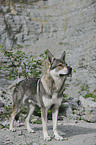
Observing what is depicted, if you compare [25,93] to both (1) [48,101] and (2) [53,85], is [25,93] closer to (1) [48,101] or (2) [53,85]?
(1) [48,101]

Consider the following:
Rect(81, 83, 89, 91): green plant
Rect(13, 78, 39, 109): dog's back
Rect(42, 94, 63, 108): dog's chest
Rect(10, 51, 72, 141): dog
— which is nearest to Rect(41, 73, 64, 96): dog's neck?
Rect(10, 51, 72, 141): dog

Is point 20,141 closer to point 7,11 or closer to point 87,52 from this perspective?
point 87,52

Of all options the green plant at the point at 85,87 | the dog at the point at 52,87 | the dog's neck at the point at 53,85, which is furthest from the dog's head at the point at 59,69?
the green plant at the point at 85,87

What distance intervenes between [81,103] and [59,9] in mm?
16936

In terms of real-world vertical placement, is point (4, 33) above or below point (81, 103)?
above

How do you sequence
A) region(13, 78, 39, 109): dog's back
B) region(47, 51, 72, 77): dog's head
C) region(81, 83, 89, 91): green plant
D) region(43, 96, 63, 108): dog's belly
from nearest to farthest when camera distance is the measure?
1. region(47, 51, 72, 77): dog's head
2. region(43, 96, 63, 108): dog's belly
3. region(13, 78, 39, 109): dog's back
4. region(81, 83, 89, 91): green plant

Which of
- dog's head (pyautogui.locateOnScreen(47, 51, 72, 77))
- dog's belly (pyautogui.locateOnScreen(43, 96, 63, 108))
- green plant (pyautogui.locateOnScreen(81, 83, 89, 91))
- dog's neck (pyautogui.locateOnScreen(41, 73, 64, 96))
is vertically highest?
dog's head (pyautogui.locateOnScreen(47, 51, 72, 77))

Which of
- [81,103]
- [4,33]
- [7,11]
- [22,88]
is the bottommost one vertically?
[81,103]

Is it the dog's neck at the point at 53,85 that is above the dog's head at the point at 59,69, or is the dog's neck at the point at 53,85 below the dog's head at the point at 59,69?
below

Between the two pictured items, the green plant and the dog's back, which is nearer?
the dog's back

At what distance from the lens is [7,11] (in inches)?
815

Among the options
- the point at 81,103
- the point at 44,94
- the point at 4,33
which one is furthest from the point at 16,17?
the point at 44,94

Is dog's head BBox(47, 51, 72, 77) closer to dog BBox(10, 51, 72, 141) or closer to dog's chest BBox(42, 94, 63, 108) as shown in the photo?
dog BBox(10, 51, 72, 141)

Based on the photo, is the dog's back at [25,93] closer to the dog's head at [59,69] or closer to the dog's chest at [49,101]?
the dog's chest at [49,101]
